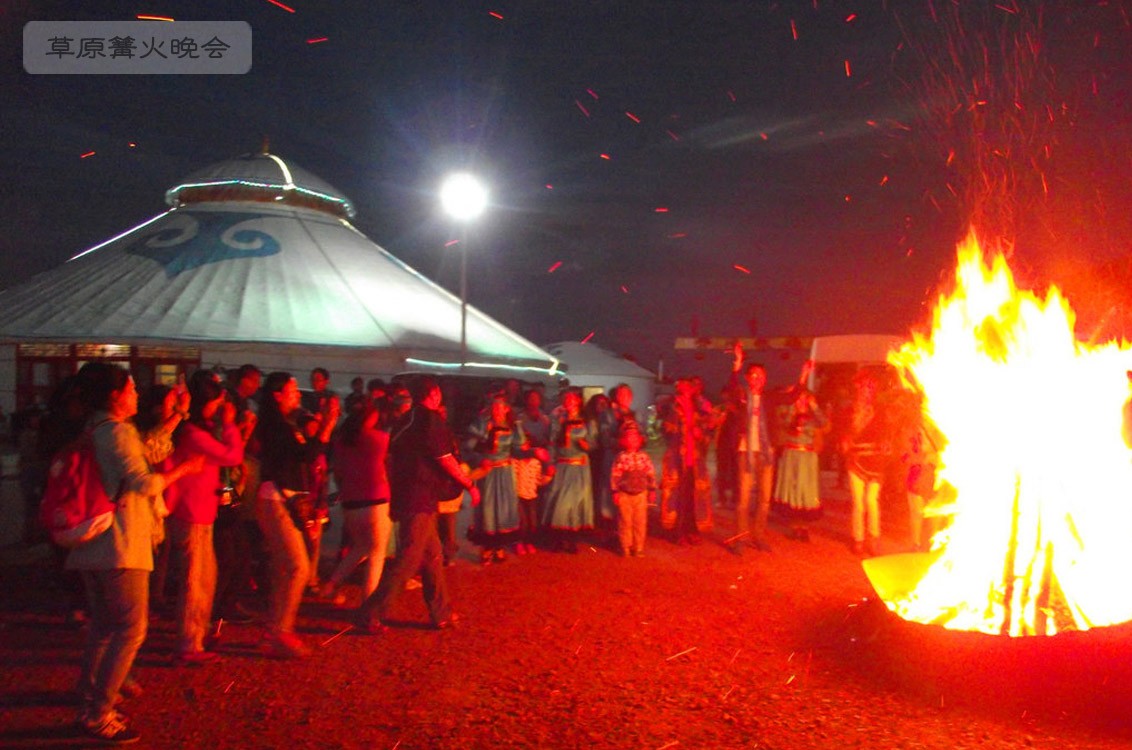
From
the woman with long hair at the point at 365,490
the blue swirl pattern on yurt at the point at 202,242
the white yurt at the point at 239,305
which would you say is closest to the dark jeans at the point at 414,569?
the woman with long hair at the point at 365,490

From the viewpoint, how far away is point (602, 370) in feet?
92.7

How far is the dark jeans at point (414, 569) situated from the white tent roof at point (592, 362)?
21915mm

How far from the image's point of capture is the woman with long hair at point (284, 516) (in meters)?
4.73

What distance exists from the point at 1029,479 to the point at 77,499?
4.98 metres

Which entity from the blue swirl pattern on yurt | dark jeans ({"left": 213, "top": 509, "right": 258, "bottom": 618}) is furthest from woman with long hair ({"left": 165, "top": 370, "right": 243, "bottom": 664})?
the blue swirl pattern on yurt

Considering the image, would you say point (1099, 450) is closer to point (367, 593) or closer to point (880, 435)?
point (880, 435)

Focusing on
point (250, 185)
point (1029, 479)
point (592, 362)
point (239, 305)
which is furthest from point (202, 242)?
point (1029, 479)

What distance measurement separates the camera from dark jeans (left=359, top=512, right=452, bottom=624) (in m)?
5.27

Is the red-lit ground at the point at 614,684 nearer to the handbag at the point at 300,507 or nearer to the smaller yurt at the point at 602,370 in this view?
the handbag at the point at 300,507

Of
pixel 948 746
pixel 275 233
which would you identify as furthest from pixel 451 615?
pixel 275 233

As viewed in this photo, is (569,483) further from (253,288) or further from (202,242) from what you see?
(202,242)

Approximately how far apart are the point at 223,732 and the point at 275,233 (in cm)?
1553

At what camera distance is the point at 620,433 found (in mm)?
8141

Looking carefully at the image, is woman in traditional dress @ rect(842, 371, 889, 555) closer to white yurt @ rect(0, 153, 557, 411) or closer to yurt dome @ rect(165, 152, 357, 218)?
white yurt @ rect(0, 153, 557, 411)
